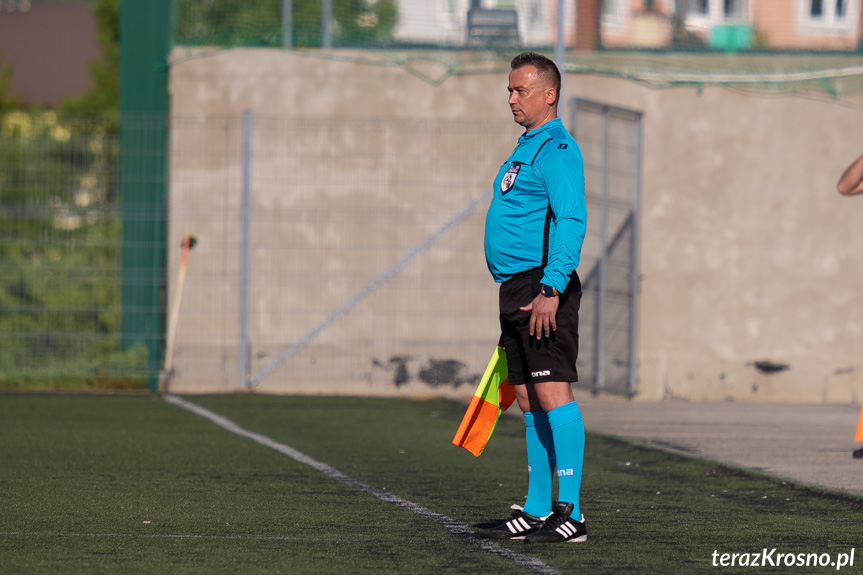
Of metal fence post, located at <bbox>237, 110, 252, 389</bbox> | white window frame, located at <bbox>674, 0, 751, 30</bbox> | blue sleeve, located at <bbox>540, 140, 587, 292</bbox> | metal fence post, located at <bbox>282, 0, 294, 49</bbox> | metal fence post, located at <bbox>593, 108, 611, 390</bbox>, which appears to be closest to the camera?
blue sleeve, located at <bbox>540, 140, 587, 292</bbox>

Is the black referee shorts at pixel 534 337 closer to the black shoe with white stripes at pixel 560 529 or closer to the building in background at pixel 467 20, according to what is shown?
the black shoe with white stripes at pixel 560 529

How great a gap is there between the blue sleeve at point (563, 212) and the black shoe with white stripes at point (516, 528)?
95 centimetres

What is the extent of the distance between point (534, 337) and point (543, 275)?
0.25m

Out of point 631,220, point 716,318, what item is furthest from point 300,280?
point 716,318

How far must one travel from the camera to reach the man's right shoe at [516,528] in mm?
4801

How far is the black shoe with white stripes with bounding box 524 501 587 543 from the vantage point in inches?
184

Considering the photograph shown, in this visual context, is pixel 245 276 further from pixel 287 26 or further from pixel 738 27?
pixel 738 27

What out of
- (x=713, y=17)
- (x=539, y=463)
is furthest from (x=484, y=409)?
(x=713, y=17)

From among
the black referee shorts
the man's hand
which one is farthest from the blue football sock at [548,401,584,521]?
the man's hand

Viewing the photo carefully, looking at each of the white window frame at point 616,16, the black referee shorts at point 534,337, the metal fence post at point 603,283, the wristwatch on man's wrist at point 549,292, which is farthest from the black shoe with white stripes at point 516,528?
the white window frame at point 616,16

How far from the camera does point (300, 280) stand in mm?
12320

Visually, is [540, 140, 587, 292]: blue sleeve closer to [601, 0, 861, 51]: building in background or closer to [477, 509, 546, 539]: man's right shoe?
[477, 509, 546, 539]: man's right shoe

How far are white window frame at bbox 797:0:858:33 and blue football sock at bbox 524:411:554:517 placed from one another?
34.4ft

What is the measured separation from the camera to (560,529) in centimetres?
468
